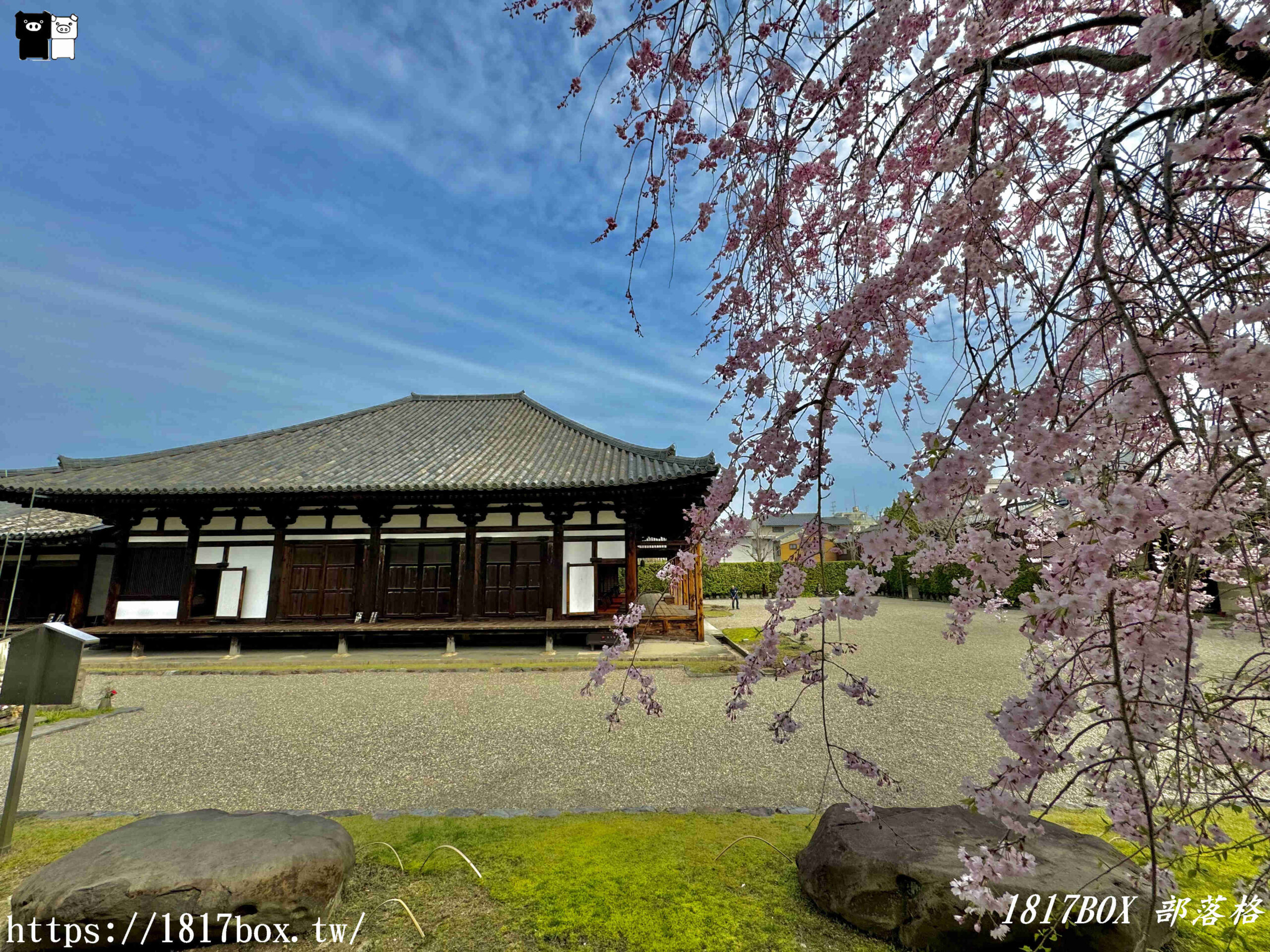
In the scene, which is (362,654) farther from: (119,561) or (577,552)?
(119,561)

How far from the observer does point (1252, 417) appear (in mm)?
1679

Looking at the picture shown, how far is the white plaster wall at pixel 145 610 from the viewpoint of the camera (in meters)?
11.8

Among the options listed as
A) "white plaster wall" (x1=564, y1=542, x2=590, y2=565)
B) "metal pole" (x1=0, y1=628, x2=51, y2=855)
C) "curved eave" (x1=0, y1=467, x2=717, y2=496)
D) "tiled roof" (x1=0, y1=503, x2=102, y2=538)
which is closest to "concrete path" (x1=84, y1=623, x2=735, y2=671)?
"white plaster wall" (x1=564, y1=542, x2=590, y2=565)

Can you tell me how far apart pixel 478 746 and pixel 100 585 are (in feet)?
50.8

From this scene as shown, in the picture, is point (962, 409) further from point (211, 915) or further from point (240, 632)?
point (240, 632)

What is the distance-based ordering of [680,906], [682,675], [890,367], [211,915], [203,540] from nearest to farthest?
[890,367] → [211,915] → [680,906] → [682,675] → [203,540]

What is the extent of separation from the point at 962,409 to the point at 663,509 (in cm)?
1106

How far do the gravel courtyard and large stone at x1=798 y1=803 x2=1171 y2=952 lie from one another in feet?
4.93

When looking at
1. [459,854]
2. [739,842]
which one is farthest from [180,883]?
[739,842]

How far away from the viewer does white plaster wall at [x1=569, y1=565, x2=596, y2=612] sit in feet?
38.5

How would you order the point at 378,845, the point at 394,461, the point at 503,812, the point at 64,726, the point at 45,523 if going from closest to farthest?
the point at 378,845
the point at 503,812
the point at 64,726
the point at 394,461
the point at 45,523

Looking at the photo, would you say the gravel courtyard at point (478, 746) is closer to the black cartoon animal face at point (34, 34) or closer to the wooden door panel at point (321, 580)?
the wooden door panel at point (321, 580)

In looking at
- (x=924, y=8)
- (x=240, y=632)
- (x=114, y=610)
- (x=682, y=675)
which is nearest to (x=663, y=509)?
(x=682, y=675)

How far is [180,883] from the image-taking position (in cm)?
247
